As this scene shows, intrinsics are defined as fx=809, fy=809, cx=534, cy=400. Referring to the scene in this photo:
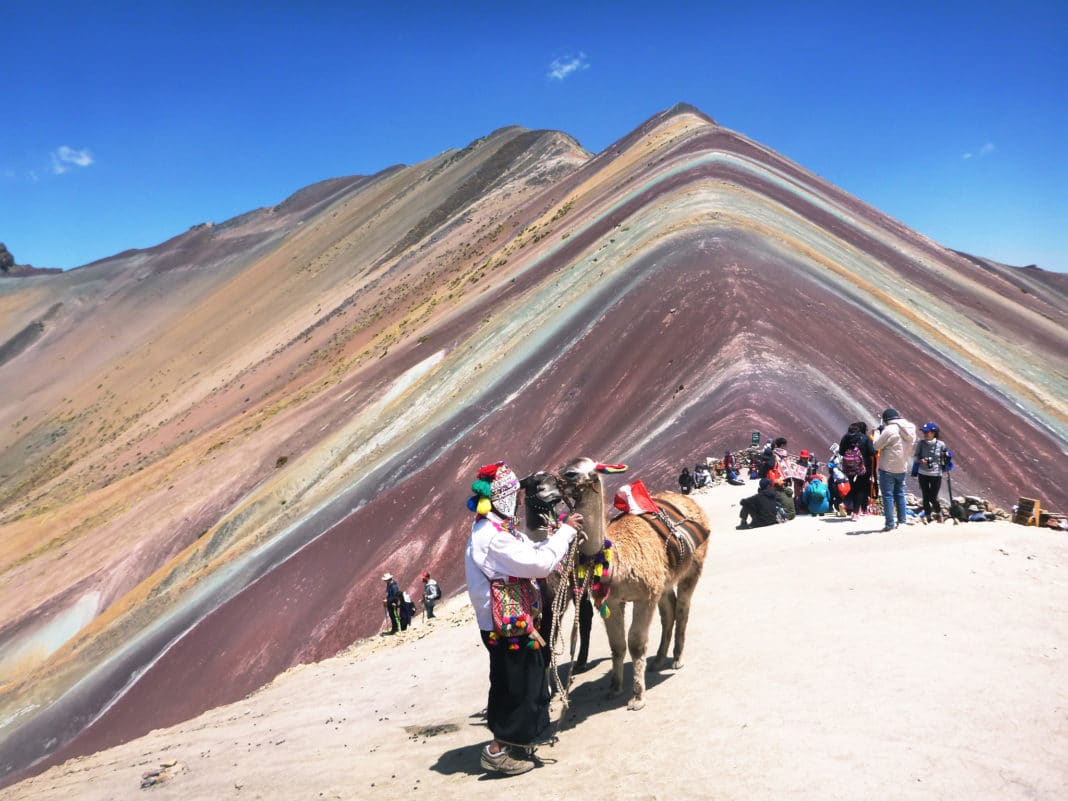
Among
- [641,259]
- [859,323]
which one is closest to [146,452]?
[641,259]

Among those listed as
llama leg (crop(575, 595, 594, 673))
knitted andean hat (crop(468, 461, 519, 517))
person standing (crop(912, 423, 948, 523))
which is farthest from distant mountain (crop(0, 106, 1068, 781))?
knitted andean hat (crop(468, 461, 519, 517))

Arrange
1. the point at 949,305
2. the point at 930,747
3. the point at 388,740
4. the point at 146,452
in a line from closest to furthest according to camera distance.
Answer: the point at 930,747, the point at 388,740, the point at 949,305, the point at 146,452

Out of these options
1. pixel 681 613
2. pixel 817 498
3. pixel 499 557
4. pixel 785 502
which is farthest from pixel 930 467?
pixel 499 557

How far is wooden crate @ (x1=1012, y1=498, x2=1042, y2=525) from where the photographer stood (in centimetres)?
1002

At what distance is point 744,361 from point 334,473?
18441mm

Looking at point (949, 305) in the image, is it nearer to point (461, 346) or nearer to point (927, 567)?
point (461, 346)

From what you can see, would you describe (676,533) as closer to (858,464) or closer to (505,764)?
(505,764)

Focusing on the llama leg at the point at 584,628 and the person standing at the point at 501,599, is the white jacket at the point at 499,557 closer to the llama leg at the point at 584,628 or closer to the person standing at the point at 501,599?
the person standing at the point at 501,599

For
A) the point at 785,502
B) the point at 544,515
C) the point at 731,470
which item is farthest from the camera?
the point at 731,470

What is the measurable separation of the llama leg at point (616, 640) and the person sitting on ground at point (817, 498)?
6.31 meters

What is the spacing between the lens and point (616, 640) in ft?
22.5

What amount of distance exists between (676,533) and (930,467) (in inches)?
222

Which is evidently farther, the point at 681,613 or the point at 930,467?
the point at 930,467

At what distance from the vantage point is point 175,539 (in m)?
36.8
